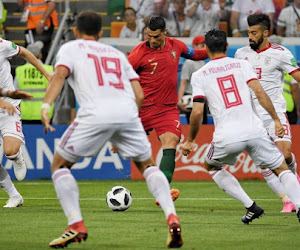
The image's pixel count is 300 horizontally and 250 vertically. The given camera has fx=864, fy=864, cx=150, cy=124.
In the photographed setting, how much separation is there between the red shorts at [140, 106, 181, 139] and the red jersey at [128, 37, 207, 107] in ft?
0.27

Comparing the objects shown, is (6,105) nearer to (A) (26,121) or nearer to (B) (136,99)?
(B) (136,99)

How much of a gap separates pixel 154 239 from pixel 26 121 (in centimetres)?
962

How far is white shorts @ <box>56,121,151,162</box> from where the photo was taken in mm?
7125

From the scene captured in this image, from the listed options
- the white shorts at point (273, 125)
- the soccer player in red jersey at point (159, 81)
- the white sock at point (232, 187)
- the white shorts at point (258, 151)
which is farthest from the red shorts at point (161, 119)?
the white shorts at point (258, 151)

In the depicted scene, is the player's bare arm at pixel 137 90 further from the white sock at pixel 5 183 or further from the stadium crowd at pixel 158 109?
the white sock at pixel 5 183

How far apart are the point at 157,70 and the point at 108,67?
157 inches

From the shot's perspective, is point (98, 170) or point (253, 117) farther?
point (98, 170)

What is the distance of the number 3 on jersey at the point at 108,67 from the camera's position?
7164mm

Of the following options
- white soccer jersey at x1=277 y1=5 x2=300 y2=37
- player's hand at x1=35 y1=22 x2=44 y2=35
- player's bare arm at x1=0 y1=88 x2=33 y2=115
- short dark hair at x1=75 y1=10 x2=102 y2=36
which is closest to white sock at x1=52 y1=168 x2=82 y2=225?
player's bare arm at x1=0 y1=88 x2=33 y2=115

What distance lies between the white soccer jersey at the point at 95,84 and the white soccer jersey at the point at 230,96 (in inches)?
60.0

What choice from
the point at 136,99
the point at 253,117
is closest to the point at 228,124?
the point at 253,117

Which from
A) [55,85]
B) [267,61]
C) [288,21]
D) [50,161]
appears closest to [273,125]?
[267,61]

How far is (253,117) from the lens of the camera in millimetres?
8539

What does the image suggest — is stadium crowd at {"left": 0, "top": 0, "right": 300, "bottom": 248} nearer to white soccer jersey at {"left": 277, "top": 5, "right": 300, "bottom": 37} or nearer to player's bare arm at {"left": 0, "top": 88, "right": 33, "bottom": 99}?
player's bare arm at {"left": 0, "top": 88, "right": 33, "bottom": 99}
